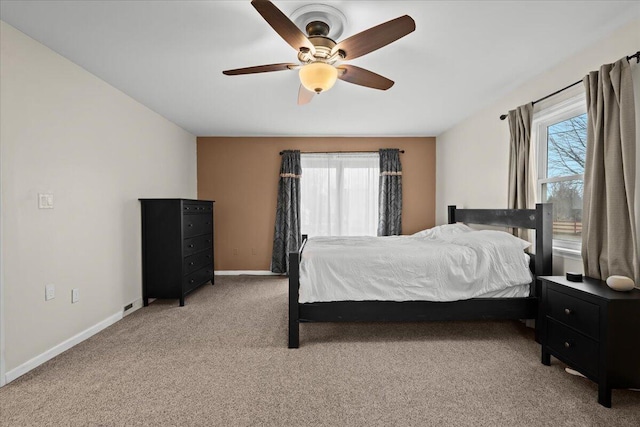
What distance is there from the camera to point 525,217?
2.94m

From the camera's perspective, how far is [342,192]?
5.43 meters

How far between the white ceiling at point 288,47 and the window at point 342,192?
4.73 feet

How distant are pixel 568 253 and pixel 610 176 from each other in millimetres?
825

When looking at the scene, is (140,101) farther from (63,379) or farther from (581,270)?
(581,270)

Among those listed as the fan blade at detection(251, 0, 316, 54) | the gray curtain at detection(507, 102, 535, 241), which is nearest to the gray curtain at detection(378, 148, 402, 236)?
the gray curtain at detection(507, 102, 535, 241)

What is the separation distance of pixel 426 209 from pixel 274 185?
9.29 feet

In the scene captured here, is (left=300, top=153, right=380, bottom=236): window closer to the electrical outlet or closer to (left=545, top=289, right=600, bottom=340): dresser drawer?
(left=545, top=289, right=600, bottom=340): dresser drawer

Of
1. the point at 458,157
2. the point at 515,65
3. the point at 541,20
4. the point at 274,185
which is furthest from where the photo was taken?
the point at 274,185

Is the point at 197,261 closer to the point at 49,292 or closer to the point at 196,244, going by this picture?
the point at 196,244

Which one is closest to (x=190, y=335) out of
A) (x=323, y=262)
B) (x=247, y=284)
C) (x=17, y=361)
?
(x=17, y=361)

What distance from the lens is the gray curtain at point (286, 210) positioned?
5289mm

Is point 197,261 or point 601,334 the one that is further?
point 197,261

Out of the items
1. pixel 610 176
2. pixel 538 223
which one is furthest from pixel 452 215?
pixel 610 176

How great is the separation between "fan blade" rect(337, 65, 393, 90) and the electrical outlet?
293 centimetres
